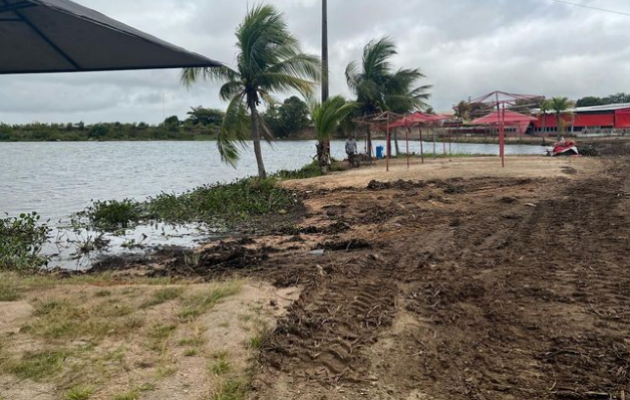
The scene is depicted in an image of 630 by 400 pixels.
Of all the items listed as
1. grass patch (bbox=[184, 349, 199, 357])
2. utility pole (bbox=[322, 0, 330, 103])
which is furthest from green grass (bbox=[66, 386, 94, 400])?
utility pole (bbox=[322, 0, 330, 103])

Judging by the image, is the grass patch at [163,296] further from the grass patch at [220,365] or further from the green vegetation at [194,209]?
the green vegetation at [194,209]

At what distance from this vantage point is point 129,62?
167 inches

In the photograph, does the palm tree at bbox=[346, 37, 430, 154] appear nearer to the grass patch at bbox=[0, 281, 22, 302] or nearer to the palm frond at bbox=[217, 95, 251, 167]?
the palm frond at bbox=[217, 95, 251, 167]

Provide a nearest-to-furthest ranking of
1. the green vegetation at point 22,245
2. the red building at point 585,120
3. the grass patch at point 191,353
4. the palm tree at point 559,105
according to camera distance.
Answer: the grass patch at point 191,353, the green vegetation at point 22,245, the palm tree at point 559,105, the red building at point 585,120

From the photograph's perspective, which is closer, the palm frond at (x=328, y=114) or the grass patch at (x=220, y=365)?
the grass patch at (x=220, y=365)

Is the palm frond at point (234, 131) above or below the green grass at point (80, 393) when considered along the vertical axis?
above

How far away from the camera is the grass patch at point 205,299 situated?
15.2ft

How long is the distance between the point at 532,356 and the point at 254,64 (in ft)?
55.9

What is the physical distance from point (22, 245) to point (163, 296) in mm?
6091

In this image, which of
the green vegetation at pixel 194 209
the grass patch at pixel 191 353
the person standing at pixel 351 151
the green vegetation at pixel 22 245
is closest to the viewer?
the grass patch at pixel 191 353

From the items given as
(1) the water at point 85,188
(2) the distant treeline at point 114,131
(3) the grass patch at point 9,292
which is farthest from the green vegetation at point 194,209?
(2) the distant treeline at point 114,131

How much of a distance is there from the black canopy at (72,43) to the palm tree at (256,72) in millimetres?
14501

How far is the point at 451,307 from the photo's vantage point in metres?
4.79

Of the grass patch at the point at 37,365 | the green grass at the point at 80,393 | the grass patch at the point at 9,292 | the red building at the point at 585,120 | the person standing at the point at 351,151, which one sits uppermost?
the red building at the point at 585,120
